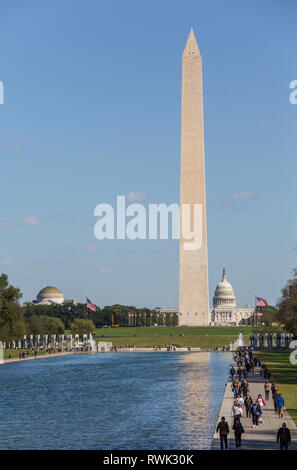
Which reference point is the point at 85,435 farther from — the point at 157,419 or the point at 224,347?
the point at 224,347

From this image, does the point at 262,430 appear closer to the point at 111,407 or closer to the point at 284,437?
the point at 284,437

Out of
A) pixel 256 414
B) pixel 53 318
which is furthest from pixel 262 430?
pixel 53 318

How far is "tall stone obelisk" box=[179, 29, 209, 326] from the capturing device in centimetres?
10962

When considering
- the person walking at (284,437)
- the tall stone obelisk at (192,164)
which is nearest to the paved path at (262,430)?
the person walking at (284,437)

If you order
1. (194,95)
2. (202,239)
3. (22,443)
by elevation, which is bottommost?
(22,443)

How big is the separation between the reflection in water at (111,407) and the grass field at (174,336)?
43.3 meters

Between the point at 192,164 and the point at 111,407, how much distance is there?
253ft

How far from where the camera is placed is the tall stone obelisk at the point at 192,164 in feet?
360

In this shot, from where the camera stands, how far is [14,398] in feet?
129

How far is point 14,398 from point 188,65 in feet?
259

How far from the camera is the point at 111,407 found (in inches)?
1378

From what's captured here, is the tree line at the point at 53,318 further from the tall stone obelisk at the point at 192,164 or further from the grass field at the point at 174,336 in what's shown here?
the tall stone obelisk at the point at 192,164

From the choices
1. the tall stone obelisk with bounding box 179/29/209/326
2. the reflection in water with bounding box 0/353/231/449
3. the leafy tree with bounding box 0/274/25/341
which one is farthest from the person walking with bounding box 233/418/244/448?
the tall stone obelisk with bounding box 179/29/209/326

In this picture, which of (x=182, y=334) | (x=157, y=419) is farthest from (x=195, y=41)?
(x=157, y=419)
